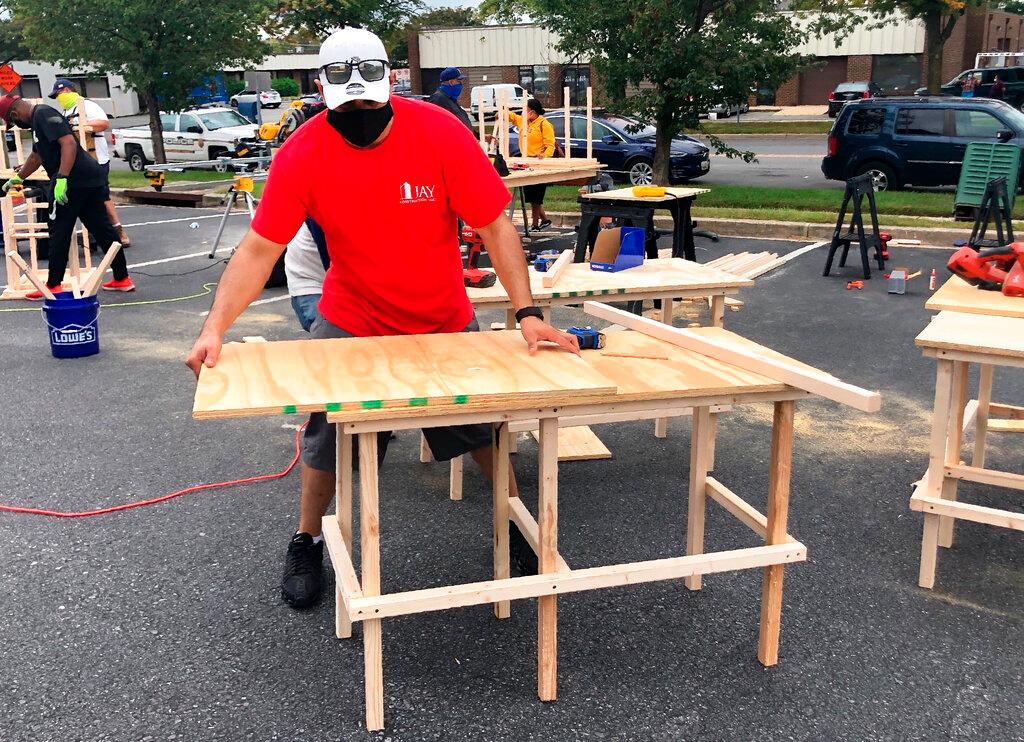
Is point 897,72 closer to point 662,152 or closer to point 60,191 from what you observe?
point 662,152

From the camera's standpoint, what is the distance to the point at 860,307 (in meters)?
9.12

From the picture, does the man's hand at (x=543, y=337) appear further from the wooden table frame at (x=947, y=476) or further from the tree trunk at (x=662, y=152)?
the tree trunk at (x=662, y=152)

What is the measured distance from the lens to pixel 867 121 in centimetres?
1767

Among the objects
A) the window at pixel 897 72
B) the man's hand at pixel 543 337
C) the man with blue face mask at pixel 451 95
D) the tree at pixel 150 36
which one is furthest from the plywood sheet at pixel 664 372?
the window at pixel 897 72

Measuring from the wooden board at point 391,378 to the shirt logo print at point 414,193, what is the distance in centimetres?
49

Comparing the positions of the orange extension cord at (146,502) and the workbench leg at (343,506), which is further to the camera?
the orange extension cord at (146,502)

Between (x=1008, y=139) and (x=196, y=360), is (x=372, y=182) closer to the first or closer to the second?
(x=196, y=360)

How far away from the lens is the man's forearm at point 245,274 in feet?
11.1

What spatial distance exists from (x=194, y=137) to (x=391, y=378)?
81.7 ft

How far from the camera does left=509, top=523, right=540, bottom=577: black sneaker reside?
3924 millimetres

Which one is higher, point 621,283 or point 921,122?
point 921,122

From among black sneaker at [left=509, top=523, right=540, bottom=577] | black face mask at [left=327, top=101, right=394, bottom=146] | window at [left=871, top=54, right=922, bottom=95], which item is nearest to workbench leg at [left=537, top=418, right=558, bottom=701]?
black sneaker at [left=509, top=523, right=540, bottom=577]

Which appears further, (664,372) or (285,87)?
(285,87)

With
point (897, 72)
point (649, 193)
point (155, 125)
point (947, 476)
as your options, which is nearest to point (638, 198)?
point (649, 193)
